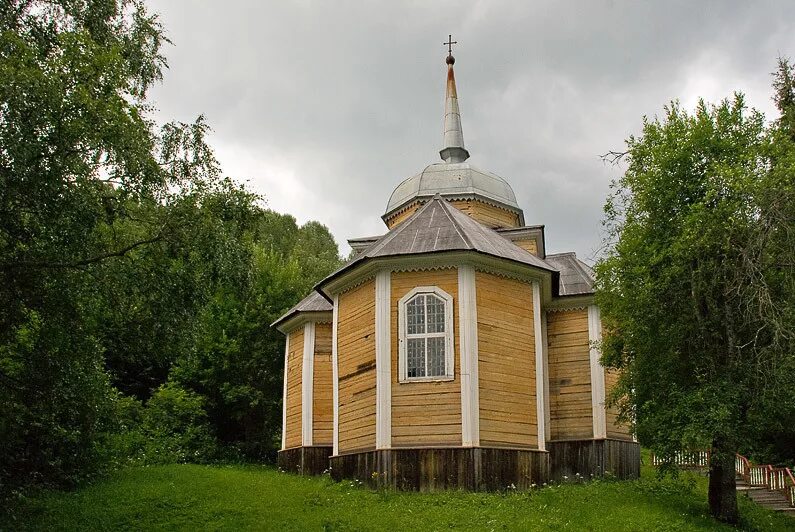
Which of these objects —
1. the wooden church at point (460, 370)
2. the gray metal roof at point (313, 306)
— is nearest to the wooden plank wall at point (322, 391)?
the gray metal roof at point (313, 306)

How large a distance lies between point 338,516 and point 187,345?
4235 mm

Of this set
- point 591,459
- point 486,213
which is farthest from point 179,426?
point 591,459

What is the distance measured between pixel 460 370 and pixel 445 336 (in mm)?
843

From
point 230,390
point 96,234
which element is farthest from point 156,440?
point 96,234

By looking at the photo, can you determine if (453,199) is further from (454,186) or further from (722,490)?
(722,490)

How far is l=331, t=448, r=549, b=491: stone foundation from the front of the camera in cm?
1570

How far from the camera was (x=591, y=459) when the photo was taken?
19750 millimetres

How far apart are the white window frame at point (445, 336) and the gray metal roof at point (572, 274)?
5.18m

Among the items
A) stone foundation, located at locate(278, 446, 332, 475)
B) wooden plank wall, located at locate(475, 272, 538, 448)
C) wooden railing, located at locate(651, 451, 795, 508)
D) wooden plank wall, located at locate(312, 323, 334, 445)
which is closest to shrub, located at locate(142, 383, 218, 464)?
stone foundation, located at locate(278, 446, 332, 475)

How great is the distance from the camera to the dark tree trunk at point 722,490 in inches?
580

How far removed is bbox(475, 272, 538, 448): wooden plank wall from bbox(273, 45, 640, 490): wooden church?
0.09ft

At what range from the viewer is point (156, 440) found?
24453 millimetres

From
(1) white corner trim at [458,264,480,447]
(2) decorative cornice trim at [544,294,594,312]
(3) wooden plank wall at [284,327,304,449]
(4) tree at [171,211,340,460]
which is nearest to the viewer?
(1) white corner trim at [458,264,480,447]

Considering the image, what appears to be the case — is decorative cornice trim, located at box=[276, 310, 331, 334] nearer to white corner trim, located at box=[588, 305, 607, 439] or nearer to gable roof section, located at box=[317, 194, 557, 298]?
gable roof section, located at box=[317, 194, 557, 298]
